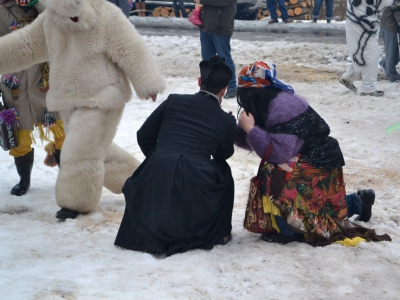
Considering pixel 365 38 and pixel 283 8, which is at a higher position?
pixel 283 8

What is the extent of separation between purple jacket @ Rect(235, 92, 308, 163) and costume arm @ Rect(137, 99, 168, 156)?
0.55 m

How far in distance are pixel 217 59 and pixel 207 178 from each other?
0.72 m

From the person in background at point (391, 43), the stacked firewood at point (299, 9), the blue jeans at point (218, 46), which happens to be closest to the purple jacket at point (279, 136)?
the blue jeans at point (218, 46)

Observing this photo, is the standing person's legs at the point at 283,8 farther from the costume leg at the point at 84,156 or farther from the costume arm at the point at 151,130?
the costume arm at the point at 151,130

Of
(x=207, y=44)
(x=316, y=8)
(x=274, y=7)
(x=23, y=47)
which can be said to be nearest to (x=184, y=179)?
(x=23, y=47)

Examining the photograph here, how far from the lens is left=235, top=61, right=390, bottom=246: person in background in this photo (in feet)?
11.9

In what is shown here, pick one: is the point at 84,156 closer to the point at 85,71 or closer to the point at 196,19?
the point at 85,71

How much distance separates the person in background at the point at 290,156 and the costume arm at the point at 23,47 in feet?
5.26

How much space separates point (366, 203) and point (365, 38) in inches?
158

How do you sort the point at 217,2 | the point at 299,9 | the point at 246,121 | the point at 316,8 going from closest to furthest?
the point at 246,121 → the point at 217,2 → the point at 316,8 → the point at 299,9

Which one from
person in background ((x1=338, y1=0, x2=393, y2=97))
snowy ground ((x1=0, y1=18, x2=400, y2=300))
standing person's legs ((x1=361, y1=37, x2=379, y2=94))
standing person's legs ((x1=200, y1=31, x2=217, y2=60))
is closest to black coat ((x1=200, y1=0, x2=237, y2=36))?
standing person's legs ((x1=200, y1=31, x2=217, y2=60))

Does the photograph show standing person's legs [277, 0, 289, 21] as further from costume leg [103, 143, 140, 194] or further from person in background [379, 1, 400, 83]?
costume leg [103, 143, 140, 194]

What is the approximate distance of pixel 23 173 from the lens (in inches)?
201

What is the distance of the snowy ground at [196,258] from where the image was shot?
10.2 ft
